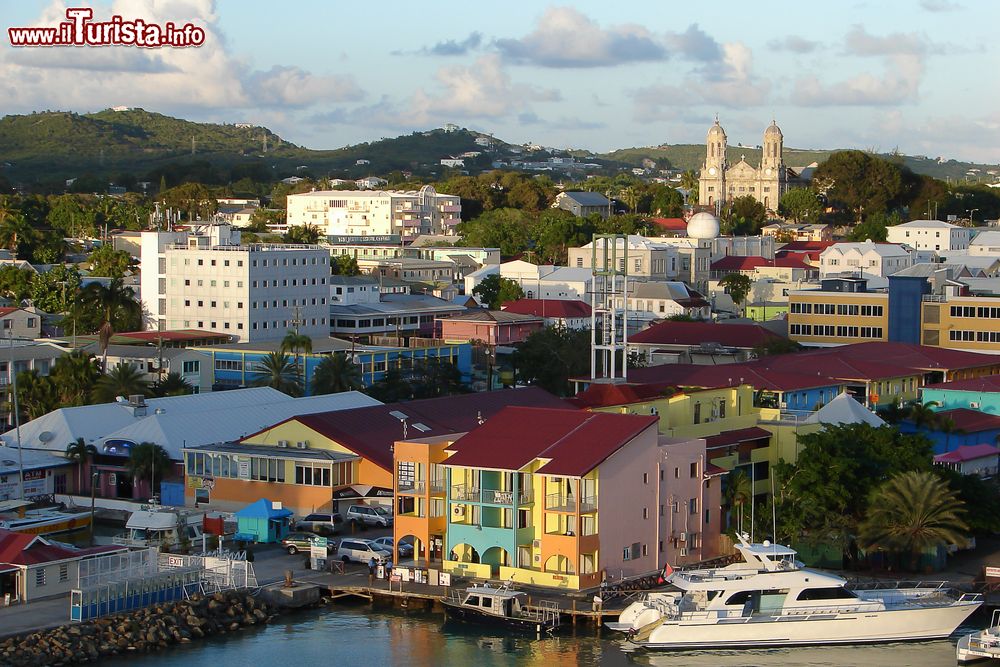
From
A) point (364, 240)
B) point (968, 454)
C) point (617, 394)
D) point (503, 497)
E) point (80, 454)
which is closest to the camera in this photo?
point (503, 497)

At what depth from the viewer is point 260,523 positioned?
3553 centimetres

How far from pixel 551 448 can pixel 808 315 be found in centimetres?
3703

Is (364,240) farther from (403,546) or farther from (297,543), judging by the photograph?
(403,546)

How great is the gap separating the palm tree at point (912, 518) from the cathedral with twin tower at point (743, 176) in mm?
106864

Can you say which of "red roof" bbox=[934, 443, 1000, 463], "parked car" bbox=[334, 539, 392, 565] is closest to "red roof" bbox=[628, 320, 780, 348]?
"red roof" bbox=[934, 443, 1000, 463]

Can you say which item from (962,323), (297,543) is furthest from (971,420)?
(297,543)

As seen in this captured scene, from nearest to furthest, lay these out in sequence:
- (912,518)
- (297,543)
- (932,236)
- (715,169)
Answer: (912,518), (297,543), (932,236), (715,169)

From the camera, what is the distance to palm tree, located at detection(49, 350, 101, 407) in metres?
48.6

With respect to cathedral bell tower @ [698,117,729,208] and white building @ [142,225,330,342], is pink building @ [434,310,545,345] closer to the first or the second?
white building @ [142,225,330,342]

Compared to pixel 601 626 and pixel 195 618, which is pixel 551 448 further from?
pixel 195 618

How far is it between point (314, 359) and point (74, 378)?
30.2 ft

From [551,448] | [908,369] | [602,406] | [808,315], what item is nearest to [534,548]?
[551,448]

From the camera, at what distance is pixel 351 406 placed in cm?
4597

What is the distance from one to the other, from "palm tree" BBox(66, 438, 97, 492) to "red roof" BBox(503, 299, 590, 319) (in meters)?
36.5
